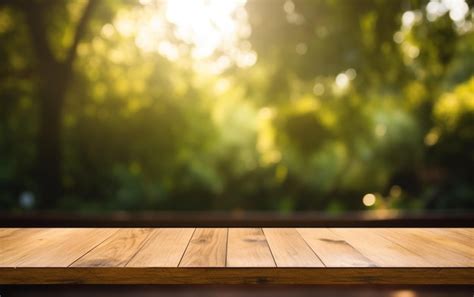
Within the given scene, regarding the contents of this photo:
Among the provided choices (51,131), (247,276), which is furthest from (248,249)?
(51,131)

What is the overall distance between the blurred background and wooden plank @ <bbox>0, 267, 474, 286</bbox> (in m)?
4.64

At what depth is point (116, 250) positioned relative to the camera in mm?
2205

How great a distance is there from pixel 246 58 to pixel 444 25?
3.96 metres

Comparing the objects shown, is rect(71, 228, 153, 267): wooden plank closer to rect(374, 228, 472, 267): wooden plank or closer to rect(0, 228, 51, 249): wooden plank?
rect(0, 228, 51, 249): wooden plank

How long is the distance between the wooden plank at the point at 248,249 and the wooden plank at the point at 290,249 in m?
0.03

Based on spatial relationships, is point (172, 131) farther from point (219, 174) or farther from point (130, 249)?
point (219, 174)

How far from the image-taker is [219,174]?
32094mm

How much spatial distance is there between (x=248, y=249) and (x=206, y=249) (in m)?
0.17

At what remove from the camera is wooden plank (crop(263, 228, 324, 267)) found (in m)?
1.95

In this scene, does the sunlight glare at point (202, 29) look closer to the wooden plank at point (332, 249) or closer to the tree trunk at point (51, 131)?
the tree trunk at point (51, 131)

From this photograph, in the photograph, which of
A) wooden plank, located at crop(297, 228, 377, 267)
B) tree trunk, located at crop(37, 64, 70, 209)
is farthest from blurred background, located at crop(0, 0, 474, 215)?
wooden plank, located at crop(297, 228, 377, 267)

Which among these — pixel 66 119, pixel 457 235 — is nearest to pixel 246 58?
pixel 66 119

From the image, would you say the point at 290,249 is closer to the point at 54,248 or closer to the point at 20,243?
the point at 54,248

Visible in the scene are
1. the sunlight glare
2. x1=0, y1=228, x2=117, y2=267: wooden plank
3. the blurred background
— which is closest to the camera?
x1=0, y1=228, x2=117, y2=267: wooden plank
